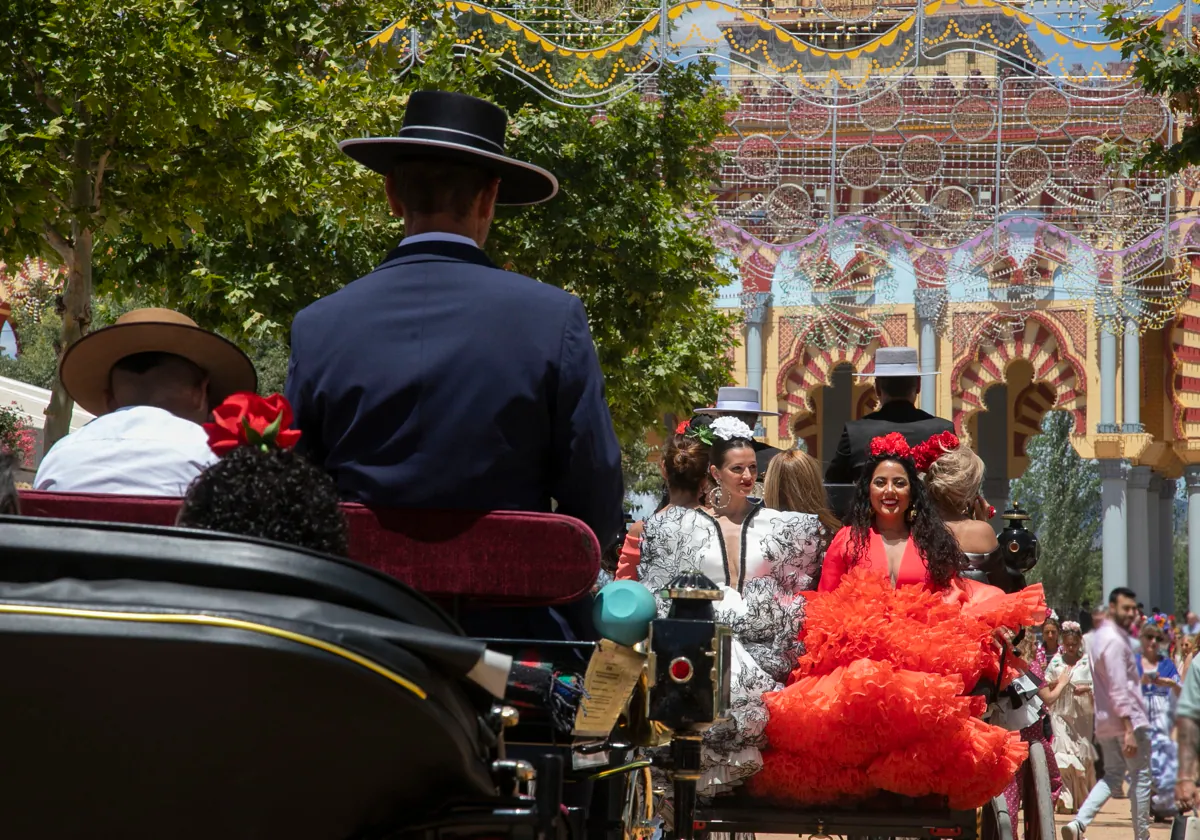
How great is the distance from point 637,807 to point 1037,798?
12.8ft

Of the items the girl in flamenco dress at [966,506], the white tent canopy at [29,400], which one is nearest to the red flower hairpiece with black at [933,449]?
the girl in flamenco dress at [966,506]

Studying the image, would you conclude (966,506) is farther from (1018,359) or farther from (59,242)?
(1018,359)

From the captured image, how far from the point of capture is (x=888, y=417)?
864 cm

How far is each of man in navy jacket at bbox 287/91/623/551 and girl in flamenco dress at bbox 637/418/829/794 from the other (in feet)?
7.62

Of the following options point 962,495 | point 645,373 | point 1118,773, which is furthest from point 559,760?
point 645,373

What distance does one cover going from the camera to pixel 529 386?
3.73 meters

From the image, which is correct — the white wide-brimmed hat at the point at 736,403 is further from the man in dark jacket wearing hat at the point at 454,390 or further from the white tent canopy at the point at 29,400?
the white tent canopy at the point at 29,400

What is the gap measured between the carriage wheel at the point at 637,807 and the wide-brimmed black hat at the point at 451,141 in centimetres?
156

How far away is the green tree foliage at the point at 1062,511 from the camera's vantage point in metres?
68.4

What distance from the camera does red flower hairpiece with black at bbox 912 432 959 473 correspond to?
25.2 feet

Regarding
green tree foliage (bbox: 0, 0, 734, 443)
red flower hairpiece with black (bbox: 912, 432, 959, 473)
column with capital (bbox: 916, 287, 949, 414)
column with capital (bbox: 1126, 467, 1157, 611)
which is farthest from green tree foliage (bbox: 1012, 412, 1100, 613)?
red flower hairpiece with black (bbox: 912, 432, 959, 473)

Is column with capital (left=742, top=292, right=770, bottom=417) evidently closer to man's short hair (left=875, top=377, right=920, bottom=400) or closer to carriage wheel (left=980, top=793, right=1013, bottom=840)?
man's short hair (left=875, top=377, right=920, bottom=400)

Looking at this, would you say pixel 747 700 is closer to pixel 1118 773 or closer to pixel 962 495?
pixel 962 495

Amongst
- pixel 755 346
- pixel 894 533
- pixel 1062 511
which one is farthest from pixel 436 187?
pixel 1062 511
